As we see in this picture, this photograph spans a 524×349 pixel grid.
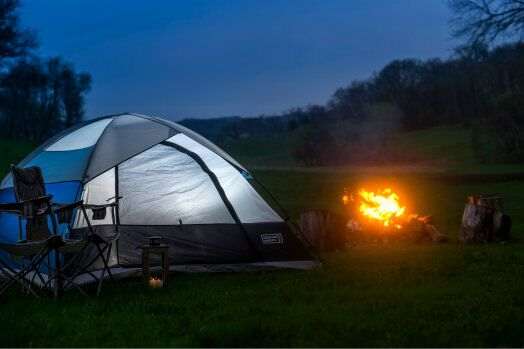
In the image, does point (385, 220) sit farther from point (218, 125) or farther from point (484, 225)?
point (218, 125)

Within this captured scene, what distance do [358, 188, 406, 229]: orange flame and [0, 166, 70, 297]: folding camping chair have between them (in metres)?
4.96

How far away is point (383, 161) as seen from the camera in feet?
82.8

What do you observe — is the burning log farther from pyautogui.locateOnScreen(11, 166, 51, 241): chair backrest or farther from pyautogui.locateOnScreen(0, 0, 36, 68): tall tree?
pyautogui.locateOnScreen(0, 0, 36, 68): tall tree

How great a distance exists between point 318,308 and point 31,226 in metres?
2.87

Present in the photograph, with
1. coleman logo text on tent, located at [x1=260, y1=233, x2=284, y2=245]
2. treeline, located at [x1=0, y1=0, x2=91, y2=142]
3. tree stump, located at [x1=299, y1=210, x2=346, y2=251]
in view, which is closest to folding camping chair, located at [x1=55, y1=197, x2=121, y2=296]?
coleman logo text on tent, located at [x1=260, y1=233, x2=284, y2=245]

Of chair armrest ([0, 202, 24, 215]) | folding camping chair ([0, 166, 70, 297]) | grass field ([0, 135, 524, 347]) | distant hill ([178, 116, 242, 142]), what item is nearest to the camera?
grass field ([0, 135, 524, 347])

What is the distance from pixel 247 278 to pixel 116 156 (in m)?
1.79

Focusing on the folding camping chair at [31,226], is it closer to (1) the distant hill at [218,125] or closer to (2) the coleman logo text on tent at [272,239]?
(2) the coleman logo text on tent at [272,239]

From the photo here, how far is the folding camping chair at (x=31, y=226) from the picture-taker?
5.71 metres

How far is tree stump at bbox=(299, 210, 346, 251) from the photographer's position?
8.70 meters

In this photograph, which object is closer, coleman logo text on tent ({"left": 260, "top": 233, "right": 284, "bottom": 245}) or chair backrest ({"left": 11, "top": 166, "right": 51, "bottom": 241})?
chair backrest ({"left": 11, "top": 166, "right": 51, "bottom": 241})

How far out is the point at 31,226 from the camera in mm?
6426

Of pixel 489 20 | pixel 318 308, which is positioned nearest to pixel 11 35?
pixel 489 20

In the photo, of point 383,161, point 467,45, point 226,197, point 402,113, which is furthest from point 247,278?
point 402,113
